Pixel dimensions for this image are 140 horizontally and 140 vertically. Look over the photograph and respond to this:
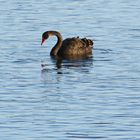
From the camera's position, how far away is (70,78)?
2267cm

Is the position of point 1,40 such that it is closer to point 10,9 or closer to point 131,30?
point 131,30

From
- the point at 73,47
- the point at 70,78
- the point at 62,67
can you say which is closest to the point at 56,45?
the point at 73,47

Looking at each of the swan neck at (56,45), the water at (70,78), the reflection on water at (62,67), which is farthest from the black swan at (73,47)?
the reflection on water at (62,67)

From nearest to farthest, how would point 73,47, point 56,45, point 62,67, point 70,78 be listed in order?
point 70,78
point 62,67
point 73,47
point 56,45

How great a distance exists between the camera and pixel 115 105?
62.6 ft

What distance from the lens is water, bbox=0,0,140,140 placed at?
17.3m

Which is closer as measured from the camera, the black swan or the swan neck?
the swan neck

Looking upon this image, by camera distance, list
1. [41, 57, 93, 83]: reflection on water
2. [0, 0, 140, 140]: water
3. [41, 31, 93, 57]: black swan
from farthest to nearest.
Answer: [41, 31, 93, 57]: black swan < [41, 57, 93, 83]: reflection on water < [0, 0, 140, 140]: water

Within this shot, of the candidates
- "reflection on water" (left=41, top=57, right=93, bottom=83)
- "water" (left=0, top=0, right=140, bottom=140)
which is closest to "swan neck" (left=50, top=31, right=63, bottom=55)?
"water" (left=0, top=0, right=140, bottom=140)

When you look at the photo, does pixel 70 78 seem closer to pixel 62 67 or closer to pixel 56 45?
pixel 62 67

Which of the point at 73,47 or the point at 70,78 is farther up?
the point at 73,47

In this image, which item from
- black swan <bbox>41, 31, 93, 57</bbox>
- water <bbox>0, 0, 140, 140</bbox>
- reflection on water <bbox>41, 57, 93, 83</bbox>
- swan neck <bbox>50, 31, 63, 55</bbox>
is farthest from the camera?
black swan <bbox>41, 31, 93, 57</bbox>

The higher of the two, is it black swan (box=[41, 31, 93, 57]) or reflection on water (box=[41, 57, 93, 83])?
black swan (box=[41, 31, 93, 57])

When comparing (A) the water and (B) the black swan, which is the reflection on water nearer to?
(A) the water
